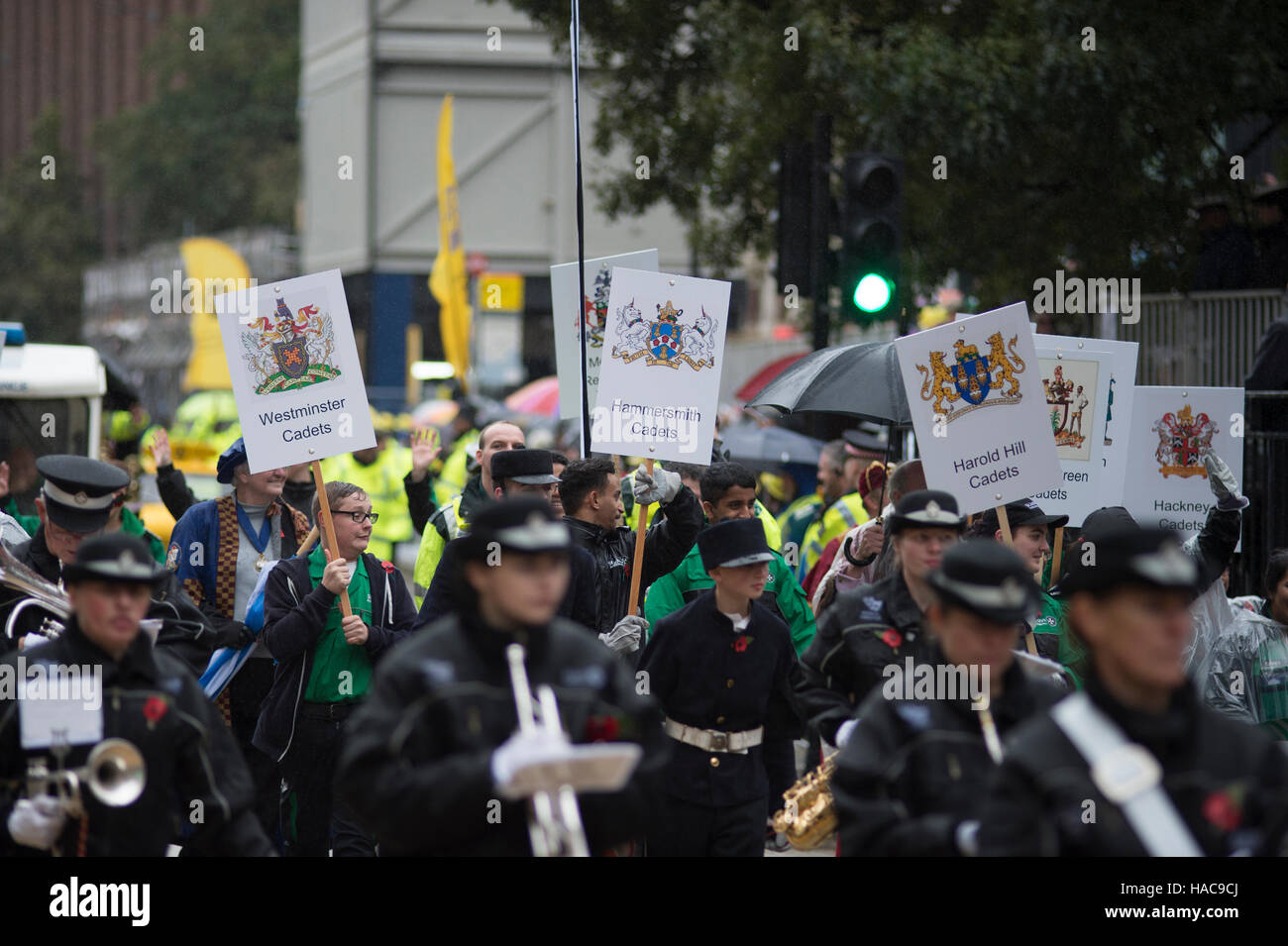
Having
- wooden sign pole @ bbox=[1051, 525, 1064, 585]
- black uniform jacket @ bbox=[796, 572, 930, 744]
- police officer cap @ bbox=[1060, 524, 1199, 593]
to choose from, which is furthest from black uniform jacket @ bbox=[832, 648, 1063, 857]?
wooden sign pole @ bbox=[1051, 525, 1064, 585]

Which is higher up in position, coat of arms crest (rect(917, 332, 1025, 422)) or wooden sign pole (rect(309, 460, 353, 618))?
coat of arms crest (rect(917, 332, 1025, 422))

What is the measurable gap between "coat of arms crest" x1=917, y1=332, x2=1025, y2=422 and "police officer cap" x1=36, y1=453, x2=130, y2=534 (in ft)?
10.4

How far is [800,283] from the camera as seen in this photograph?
405 inches

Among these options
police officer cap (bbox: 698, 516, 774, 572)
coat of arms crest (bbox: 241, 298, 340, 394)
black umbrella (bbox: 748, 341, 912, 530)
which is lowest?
police officer cap (bbox: 698, 516, 774, 572)

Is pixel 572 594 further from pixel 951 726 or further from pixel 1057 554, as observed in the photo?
pixel 951 726

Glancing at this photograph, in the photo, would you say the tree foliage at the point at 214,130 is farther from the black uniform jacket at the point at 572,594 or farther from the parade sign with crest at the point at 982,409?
the parade sign with crest at the point at 982,409

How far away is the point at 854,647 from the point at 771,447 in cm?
746

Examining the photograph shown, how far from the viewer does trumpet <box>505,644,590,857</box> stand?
3814 mm

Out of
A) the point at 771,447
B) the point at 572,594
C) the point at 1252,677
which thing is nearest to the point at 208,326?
the point at 771,447

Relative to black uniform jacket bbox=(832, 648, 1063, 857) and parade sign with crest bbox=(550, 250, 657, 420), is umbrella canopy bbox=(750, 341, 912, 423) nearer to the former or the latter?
parade sign with crest bbox=(550, 250, 657, 420)

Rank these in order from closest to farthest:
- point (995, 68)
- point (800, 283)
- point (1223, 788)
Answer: point (1223, 788) < point (800, 283) < point (995, 68)
